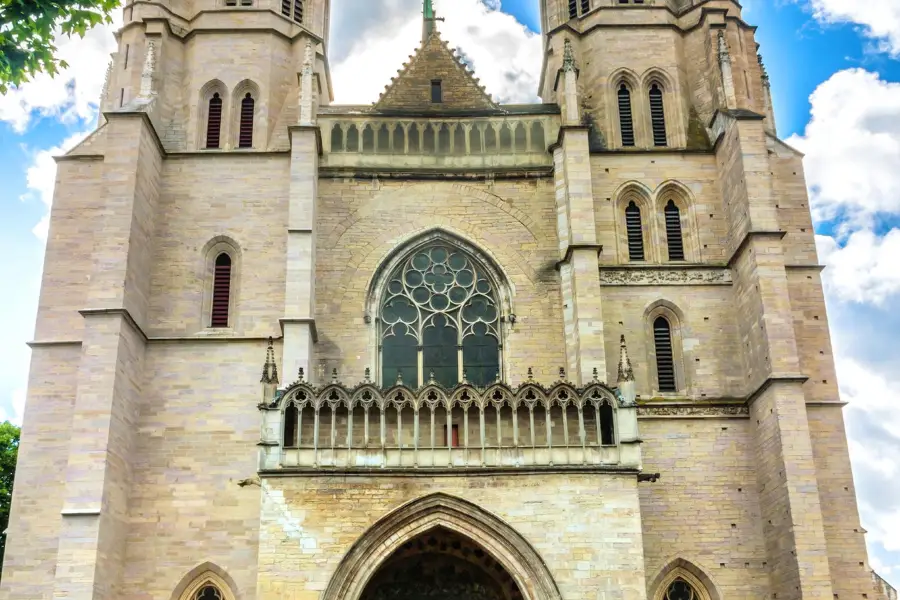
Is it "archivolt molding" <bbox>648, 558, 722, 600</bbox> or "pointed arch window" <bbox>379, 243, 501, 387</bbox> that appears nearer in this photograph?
"archivolt molding" <bbox>648, 558, 722, 600</bbox>

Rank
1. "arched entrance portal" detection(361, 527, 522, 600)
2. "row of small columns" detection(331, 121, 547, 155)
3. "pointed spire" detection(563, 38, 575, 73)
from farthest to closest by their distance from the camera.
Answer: "row of small columns" detection(331, 121, 547, 155)
"pointed spire" detection(563, 38, 575, 73)
"arched entrance portal" detection(361, 527, 522, 600)

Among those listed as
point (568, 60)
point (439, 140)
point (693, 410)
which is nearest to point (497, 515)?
point (693, 410)

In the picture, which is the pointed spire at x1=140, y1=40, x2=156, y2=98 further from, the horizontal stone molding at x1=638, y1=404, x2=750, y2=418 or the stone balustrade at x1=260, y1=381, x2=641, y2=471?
the horizontal stone molding at x1=638, y1=404, x2=750, y2=418

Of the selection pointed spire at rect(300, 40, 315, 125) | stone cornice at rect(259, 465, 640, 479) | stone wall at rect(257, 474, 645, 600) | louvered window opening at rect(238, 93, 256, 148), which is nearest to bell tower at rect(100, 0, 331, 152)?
louvered window opening at rect(238, 93, 256, 148)

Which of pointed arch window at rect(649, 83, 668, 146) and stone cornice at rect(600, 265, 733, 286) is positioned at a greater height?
pointed arch window at rect(649, 83, 668, 146)

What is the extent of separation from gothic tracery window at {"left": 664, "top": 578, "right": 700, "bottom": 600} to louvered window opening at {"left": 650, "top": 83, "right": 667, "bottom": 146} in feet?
34.3

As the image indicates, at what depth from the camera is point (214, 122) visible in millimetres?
24844

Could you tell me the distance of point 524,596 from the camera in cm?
1727

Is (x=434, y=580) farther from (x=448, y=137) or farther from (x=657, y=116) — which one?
(x=657, y=116)

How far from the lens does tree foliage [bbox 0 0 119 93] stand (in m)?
11.7

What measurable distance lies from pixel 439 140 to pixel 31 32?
13708mm

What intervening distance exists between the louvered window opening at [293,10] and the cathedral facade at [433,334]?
0.34ft

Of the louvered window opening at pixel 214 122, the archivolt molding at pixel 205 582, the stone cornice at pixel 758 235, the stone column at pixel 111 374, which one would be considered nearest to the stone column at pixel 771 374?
the stone cornice at pixel 758 235

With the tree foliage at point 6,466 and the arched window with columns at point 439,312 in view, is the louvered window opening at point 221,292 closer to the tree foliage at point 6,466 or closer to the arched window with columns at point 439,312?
the arched window with columns at point 439,312
